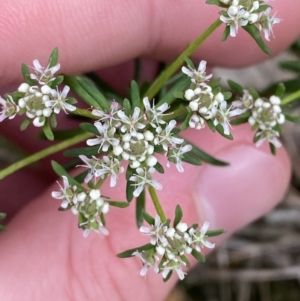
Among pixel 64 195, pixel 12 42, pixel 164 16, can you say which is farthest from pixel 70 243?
pixel 164 16

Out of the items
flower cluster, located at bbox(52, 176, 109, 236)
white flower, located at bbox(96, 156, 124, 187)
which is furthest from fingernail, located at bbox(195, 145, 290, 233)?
white flower, located at bbox(96, 156, 124, 187)

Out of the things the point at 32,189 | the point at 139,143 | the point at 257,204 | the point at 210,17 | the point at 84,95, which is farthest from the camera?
the point at 32,189

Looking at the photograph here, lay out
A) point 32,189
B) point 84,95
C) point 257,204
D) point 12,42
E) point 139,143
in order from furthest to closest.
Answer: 1. point 32,189
2. point 257,204
3. point 12,42
4. point 84,95
5. point 139,143

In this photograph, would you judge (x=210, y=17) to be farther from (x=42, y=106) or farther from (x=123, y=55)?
(x=42, y=106)

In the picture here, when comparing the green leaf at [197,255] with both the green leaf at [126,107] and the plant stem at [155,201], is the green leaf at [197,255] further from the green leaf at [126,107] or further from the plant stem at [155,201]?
the green leaf at [126,107]

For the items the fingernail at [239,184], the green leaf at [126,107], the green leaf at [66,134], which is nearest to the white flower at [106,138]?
the green leaf at [126,107]

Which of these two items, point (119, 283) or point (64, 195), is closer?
point (64, 195)

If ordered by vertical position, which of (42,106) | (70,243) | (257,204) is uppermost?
(42,106)
